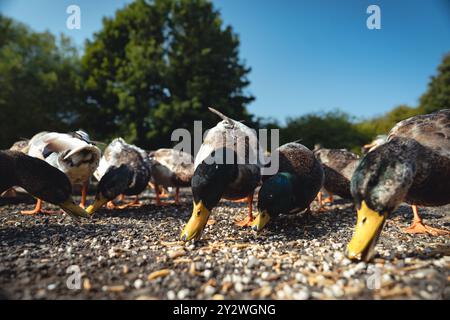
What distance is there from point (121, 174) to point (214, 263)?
9.03ft

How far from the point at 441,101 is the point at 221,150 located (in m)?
21.8

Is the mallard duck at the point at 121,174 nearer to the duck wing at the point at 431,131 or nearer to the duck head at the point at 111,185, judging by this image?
the duck head at the point at 111,185

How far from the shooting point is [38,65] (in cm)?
1323

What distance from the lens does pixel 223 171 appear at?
9.00ft

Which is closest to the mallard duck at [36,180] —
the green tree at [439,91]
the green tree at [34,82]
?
the green tree at [34,82]

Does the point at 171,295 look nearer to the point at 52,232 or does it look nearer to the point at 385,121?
the point at 52,232

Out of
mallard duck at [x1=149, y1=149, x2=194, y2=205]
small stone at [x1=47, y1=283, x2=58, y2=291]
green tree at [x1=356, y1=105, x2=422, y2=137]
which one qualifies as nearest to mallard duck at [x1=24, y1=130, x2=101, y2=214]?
mallard duck at [x1=149, y1=149, x2=194, y2=205]

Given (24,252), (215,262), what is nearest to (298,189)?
(215,262)

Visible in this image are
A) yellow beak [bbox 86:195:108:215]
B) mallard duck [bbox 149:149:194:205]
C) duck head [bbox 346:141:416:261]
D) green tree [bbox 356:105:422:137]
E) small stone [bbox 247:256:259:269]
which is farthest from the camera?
green tree [bbox 356:105:422:137]

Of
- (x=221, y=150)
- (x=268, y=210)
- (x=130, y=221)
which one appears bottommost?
(x=130, y=221)

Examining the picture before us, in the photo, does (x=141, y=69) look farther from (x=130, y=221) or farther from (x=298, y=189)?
(x=298, y=189)

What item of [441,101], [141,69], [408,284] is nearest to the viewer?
[408,284]

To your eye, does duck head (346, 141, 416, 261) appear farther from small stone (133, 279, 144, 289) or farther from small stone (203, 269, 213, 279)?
small stone (133, 279, 144, 289)

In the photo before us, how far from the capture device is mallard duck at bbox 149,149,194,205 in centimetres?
523
